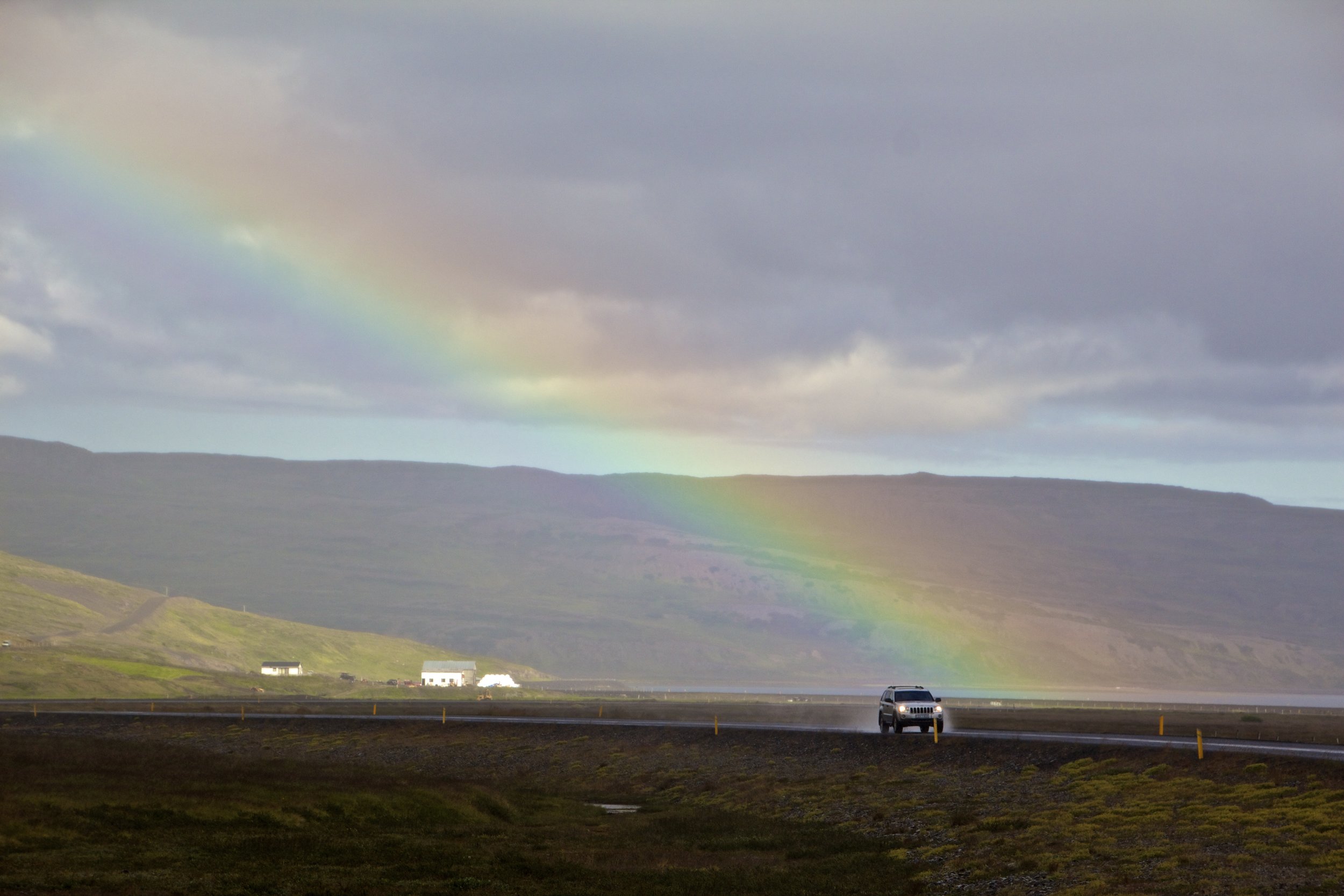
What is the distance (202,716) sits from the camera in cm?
11156

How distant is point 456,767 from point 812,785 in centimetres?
2917

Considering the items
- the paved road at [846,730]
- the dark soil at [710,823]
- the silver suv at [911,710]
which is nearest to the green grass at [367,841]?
the dark soil at [710,823]

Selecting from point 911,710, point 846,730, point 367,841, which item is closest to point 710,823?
point 367,841

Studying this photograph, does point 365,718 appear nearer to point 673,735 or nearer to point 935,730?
point 673,735

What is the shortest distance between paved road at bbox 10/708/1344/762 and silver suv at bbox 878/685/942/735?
1.18 metres

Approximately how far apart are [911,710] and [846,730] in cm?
905

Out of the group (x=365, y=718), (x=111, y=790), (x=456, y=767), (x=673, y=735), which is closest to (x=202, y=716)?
(x=365, y=718)

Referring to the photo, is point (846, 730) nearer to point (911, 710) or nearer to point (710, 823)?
point (911, 710)

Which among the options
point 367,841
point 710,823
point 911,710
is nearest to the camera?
point 367,841

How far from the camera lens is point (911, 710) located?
73.6 m

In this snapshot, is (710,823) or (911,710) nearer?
(710,823)

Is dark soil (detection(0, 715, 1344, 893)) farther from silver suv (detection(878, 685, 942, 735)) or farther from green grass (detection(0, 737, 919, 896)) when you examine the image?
silver suv (detection(878, 685, 942, 735))

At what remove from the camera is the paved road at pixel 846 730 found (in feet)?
177

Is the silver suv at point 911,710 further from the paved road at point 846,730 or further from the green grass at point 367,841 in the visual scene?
the green grass at point 367,841
